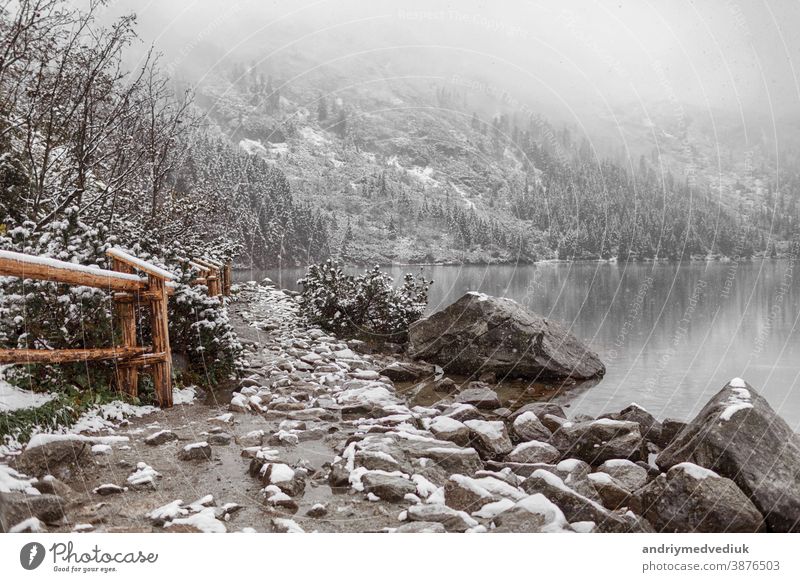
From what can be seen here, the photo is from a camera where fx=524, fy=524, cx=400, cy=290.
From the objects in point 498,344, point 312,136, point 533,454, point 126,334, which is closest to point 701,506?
point 533,454

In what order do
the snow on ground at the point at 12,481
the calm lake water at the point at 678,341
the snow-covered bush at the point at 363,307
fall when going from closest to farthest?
the snow on ground at the point at 12,481
the calm lake water at the point at 678,341
the snow-covered bush at the point at 363,307

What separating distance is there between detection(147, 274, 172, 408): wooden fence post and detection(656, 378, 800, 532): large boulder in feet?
20.1

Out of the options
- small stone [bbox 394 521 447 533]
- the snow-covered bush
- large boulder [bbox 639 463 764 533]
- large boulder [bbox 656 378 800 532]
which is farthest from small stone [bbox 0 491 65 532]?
the snow-covered bush

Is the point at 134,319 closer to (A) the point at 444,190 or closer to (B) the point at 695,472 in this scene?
(B) the point at 695,472

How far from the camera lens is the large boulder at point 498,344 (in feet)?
37.6

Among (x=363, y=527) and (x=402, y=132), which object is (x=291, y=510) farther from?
(x=402, y=132)

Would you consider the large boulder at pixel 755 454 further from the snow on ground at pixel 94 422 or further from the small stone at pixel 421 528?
the snow on ground at pixel 94 422

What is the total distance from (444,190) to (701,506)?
81791mm

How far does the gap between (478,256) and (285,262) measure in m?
42.8

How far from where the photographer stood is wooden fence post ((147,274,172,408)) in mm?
6500

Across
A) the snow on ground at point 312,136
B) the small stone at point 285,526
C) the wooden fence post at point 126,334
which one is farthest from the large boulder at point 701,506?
the snow on ground at point 312,136

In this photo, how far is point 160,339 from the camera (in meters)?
6.59

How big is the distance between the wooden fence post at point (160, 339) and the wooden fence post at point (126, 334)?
0.74ft

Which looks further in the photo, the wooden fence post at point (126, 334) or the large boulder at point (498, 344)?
the large boulder at point (498, 344)
